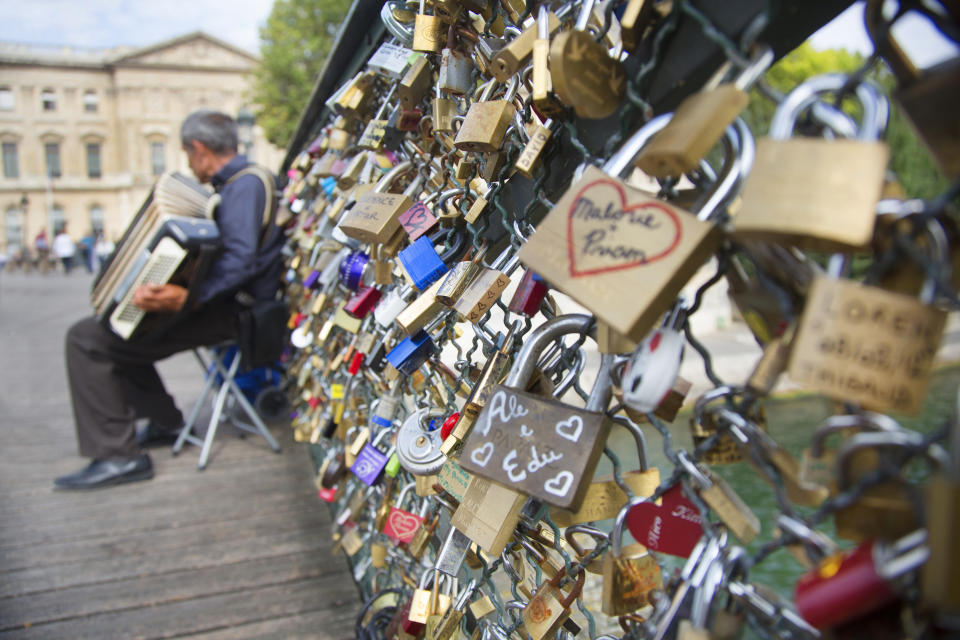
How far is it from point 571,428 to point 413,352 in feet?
1.65

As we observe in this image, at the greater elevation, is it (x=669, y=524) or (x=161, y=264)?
(x=669, y=524)

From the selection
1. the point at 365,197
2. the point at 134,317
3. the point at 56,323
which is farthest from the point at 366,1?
the point at 56,323

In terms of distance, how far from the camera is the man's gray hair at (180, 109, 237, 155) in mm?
3066

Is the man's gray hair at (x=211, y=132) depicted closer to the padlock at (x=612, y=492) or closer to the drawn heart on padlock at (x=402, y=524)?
the drawn heart on padlock at (x=402, y=524)

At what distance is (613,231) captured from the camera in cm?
52

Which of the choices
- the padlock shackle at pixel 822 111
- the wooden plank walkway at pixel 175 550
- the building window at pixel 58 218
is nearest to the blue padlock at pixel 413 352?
the padlock shackle at pixel 822 111

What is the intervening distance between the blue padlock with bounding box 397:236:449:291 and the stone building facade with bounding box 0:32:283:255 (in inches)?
1514

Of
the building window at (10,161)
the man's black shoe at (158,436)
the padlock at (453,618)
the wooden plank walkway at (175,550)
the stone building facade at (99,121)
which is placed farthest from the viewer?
the building window at (10,161)

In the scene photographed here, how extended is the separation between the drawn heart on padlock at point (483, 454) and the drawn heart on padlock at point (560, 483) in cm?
7

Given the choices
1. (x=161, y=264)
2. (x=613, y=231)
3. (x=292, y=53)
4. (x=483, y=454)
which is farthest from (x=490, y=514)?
(x=292, y=53)

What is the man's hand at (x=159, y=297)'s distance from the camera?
2465 mm

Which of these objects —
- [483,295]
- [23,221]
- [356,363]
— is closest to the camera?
[483,295]

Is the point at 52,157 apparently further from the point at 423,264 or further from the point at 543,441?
the point at 543,441

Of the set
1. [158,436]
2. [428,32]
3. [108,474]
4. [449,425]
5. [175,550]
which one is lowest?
[158,436]
